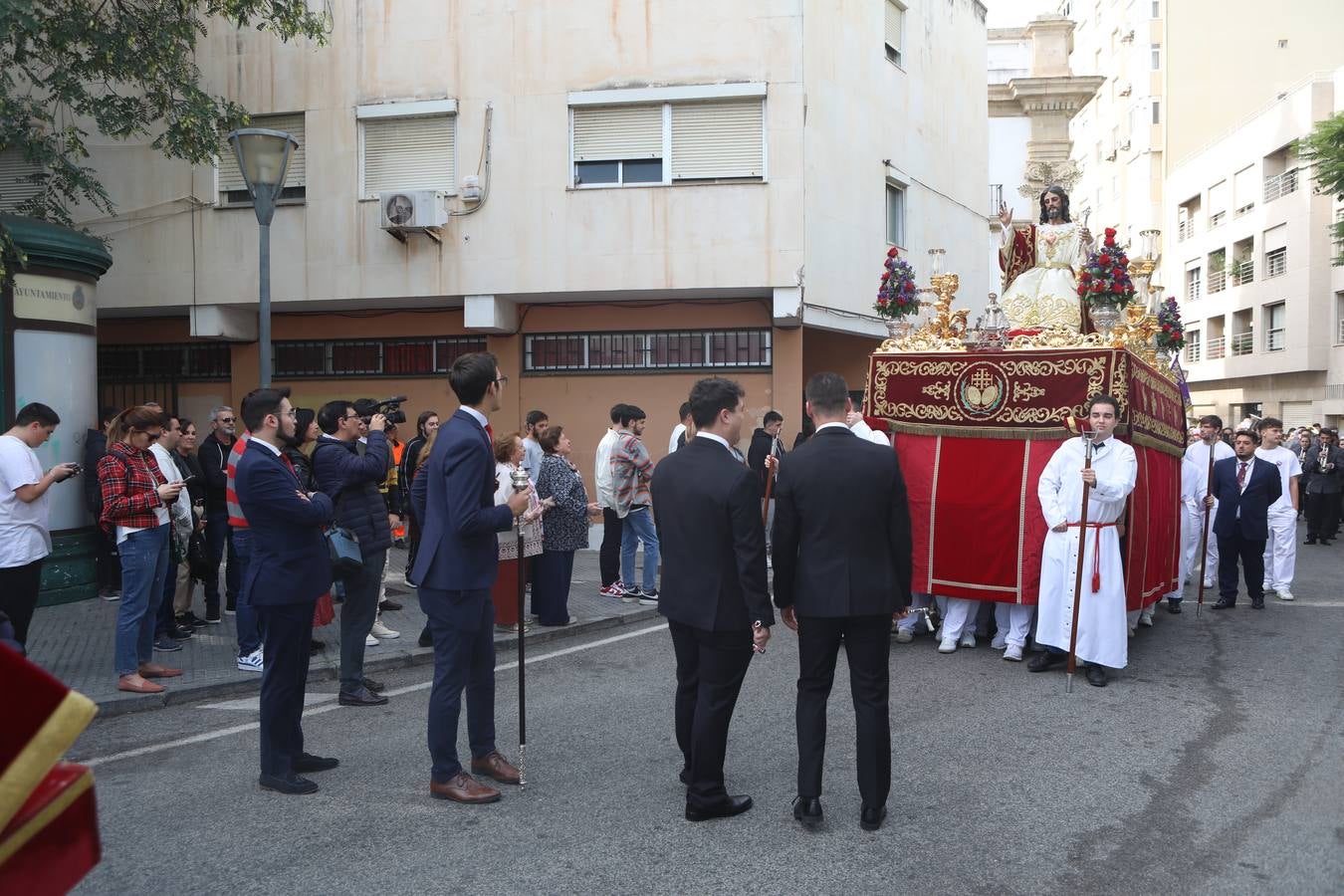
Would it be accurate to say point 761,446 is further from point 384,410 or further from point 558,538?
point 384,410

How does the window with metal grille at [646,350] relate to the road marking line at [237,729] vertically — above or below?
above

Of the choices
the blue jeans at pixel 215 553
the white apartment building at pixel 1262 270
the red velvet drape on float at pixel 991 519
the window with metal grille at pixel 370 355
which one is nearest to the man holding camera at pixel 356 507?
the blue jeans at pixel 215 553

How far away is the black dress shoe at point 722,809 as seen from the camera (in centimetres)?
473

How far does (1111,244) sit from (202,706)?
7611mm

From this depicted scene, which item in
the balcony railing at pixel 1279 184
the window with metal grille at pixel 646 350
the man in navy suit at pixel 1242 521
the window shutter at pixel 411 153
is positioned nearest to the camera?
the man in navy suit at pixel 1242 521

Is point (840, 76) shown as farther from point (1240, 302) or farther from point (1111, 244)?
point (1240, 302)

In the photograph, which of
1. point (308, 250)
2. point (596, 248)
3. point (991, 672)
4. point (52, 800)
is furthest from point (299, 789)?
point (308, 250)

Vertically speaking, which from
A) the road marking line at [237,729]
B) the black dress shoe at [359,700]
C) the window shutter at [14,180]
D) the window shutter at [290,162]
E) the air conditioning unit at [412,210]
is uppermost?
the window shutter at [290,162]

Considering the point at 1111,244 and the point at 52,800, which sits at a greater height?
the point at 1111,244

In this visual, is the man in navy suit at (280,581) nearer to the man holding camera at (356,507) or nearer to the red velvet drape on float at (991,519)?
the man holding camera at (356,507)

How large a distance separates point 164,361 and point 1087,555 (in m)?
14.9

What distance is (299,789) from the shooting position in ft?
16.9

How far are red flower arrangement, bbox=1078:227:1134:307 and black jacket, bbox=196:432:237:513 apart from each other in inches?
292

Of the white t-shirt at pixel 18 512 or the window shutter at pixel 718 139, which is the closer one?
the white t-shirt at pixel 18 512
